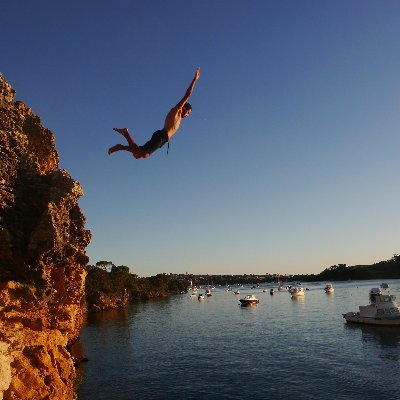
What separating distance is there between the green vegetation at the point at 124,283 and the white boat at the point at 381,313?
73.3 metres

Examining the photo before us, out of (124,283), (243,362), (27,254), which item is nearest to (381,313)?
(243,362)

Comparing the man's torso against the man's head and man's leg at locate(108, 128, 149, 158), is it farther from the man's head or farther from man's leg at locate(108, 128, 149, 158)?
man's leg at locate(108, 128, 149, 158)

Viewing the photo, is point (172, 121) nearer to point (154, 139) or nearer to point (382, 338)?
point (154, 139)

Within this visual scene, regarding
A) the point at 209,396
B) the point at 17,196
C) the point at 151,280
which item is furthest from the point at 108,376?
the point at 151,280

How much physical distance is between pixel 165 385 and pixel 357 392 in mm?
14775

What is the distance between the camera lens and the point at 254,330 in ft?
193

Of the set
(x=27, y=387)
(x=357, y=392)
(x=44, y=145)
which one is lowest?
(x=357, y=392)

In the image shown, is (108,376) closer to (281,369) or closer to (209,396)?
(209,396)

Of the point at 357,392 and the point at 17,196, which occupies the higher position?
the point at 17,196

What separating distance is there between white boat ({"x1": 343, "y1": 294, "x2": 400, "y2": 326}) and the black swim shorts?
58297 mm

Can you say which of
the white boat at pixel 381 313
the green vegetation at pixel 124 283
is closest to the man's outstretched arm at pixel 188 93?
the white boat at pixel 381 313

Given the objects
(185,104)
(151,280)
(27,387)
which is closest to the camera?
(185,104)

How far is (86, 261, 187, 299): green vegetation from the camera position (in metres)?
113

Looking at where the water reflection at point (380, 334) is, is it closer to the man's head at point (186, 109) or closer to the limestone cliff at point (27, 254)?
the limestone cliff at point (27, 254)
